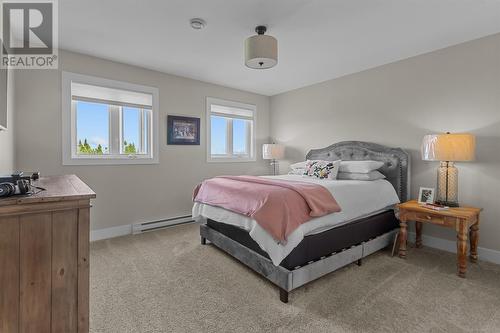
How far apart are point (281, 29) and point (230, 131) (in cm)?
248

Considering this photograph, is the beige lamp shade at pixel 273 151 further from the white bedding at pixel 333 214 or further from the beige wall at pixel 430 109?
the white bedding at pixel 333 214

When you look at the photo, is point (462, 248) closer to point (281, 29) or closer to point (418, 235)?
point (418, 235)

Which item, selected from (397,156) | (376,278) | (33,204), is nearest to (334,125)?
(397,156)

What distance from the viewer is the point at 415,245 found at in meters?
3.07

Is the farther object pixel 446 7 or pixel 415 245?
pixel 415 245

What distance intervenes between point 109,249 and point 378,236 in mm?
3154

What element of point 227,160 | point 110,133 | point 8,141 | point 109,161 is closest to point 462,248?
point 227,160

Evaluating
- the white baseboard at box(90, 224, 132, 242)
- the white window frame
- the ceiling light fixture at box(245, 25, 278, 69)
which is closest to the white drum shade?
the ceiling light fixture at box(245, 25, 278, 69)

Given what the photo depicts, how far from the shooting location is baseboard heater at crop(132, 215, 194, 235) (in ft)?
11.5

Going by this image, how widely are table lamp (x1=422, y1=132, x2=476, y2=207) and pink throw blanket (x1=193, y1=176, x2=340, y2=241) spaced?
1.26m

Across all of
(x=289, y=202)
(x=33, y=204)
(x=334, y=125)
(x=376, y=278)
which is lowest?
(x=376, y=278)

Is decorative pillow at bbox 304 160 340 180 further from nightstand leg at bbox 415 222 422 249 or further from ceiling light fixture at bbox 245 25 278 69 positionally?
ceiling light fixture at bbox 245 25 278 69

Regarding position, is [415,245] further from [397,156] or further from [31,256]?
[31,256]

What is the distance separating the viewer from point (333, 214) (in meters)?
2.27
